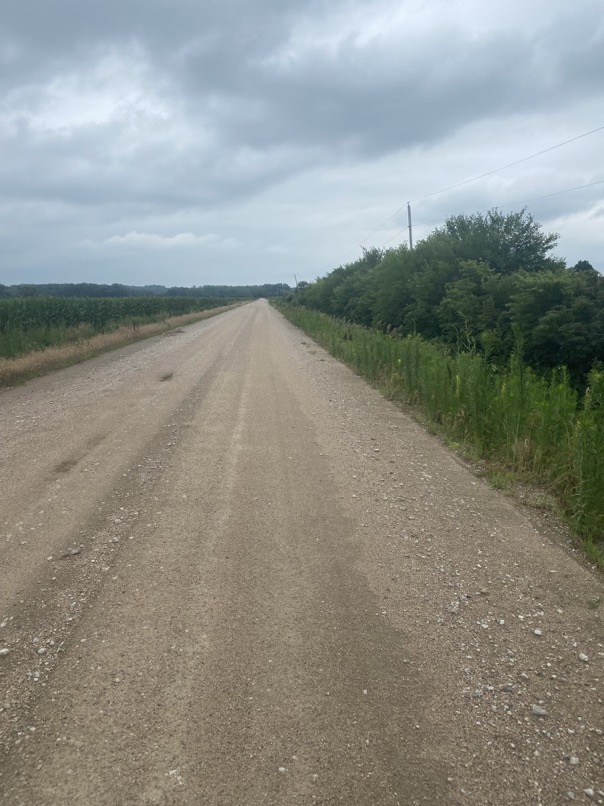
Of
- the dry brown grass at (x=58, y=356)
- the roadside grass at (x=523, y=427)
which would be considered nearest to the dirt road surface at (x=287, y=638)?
the roadside grass at (x=523, y=427)

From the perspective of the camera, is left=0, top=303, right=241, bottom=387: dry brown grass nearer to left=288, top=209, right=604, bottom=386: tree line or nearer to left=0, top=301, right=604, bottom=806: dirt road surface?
left=0, top=301, right=604, bottom=806: dirt road surface

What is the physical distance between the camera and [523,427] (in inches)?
291

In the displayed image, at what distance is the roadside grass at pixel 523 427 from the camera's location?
209 inches

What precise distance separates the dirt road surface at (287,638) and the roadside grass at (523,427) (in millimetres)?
524

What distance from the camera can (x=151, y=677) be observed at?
3.19 m

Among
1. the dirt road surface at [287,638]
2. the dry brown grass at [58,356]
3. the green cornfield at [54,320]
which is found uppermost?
the green cornfield at [54,320]

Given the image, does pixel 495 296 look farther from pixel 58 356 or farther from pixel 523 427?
pixel 58 356

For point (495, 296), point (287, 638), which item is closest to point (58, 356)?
point (495, 296)

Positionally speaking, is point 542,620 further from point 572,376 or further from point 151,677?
point 572,376

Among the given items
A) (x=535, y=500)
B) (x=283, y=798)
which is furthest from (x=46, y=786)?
(x=535, y=500)

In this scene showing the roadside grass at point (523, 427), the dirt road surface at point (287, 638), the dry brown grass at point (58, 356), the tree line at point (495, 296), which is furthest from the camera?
the dry brown grass at point (58, 356)

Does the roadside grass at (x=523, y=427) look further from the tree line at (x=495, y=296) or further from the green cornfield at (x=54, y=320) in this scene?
→ the green cornfield at (x=54, y=320)

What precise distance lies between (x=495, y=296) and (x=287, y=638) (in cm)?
1305

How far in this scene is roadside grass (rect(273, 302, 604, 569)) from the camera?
17.5ft
